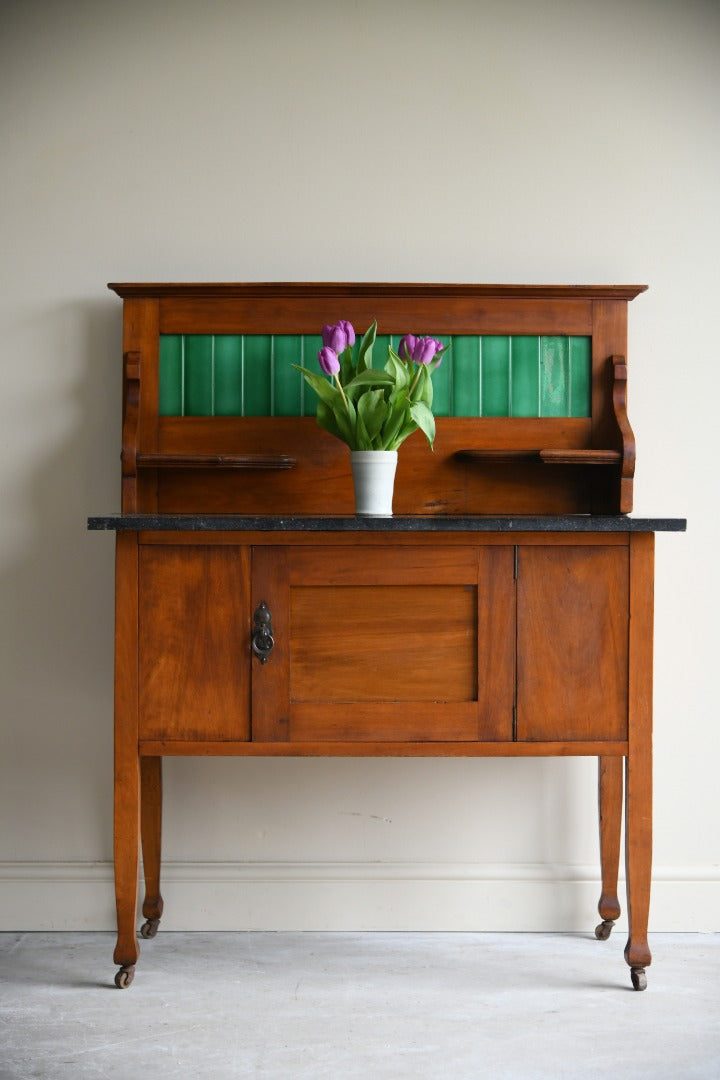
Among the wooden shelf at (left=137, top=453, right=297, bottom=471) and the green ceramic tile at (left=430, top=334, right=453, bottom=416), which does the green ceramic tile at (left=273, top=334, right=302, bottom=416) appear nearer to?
the wooden shelf at (left=137, top=453, right=297, bottom=471)

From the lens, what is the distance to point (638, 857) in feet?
7.20

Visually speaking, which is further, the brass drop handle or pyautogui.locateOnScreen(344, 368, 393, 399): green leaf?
pyautogui.locateOnScreen(344, 368, 393, 399): green leaf

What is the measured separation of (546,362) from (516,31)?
2.87 ft

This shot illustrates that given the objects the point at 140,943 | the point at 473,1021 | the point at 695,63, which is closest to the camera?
the point at 473,1021

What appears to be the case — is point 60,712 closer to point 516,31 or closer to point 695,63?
point 516,31

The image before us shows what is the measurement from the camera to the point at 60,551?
8.73ft

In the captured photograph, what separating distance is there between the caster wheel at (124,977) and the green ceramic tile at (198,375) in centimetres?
130

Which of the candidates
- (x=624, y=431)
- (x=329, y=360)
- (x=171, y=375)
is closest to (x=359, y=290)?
(x=329, y=360)

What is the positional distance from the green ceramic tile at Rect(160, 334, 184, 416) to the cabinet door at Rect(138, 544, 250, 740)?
1.85ft

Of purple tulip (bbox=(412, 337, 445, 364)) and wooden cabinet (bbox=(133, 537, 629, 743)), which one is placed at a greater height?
purple tulip (bbox=(412, 337, 445, 364))

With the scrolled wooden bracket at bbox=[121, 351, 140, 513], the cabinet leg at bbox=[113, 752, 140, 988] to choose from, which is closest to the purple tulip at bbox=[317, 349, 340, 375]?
the scrolled wooden bracket at bbox=[121, 351, 140, 513]

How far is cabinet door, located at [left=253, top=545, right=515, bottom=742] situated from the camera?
6.98 ft

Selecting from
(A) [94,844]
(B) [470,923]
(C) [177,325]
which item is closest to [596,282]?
(C) [177,325]

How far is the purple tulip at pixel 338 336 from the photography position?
2312 millimetres
